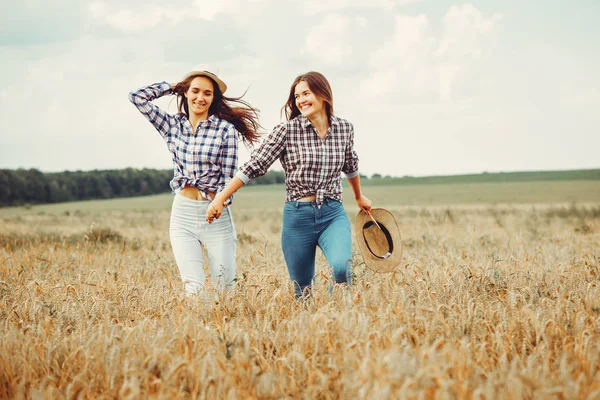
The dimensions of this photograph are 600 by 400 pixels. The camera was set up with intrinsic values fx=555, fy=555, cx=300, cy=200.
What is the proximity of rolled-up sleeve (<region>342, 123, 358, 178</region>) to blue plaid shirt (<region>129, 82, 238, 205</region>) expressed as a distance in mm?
1050

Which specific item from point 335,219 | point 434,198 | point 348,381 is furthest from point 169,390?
point 434,198

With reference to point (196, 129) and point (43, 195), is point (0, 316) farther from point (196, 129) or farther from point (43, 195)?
point (43, 195)

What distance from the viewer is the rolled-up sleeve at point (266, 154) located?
485cm

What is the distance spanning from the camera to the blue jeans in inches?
190

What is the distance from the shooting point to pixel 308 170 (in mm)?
4867

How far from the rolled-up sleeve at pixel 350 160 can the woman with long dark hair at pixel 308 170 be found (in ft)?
0.60

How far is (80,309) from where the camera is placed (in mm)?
4598

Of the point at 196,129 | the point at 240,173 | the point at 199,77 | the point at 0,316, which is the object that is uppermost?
the point at 199,77

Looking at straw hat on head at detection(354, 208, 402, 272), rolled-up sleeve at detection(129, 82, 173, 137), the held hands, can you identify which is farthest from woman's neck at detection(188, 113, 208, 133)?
straw hat on head at detection(354, 208, 402, 272)

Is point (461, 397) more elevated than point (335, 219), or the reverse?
point (335, 219)

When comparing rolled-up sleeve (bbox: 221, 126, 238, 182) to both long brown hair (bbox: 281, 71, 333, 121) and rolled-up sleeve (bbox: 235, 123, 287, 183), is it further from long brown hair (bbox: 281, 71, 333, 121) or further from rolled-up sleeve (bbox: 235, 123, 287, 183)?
long brown hair (bbox: 281, 71, 333, 121)

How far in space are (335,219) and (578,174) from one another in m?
63.7

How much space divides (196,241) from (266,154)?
1000mm

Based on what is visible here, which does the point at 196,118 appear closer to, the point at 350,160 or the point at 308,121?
the point at 308,121
